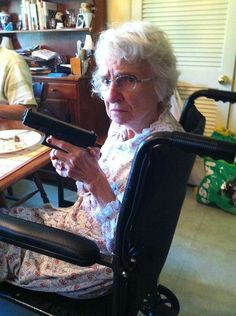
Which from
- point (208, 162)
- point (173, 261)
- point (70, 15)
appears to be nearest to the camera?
point (173, 261)

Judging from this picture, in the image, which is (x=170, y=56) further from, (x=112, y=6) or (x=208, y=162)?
(x=112, y=6)

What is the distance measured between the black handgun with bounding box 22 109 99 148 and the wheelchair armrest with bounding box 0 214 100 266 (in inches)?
8.9

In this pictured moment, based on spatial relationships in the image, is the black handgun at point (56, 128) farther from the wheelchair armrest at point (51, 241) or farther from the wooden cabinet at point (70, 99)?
the wooden cabinet at point (70, 99)

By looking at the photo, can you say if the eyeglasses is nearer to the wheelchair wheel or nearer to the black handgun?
the black handgun

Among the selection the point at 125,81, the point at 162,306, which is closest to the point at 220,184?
the point at 162,306

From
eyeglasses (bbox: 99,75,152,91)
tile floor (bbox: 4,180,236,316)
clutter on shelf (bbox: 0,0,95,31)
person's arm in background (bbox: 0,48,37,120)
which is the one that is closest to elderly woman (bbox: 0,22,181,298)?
eyeglasses (bbox: 99,75,152,91)

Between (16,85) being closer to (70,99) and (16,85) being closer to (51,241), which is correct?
(70,99)

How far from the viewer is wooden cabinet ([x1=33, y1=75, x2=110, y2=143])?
2.37m

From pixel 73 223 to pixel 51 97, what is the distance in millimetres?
1570

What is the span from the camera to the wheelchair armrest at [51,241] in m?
0.66

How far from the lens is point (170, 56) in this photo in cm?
95

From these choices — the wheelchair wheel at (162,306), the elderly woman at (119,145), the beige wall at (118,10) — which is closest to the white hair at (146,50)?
the elderly woman at (119,145)

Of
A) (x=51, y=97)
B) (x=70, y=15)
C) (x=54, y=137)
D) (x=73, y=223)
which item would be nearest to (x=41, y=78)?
(x=51, y=97)

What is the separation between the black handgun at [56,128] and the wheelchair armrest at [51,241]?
23 centimetres
